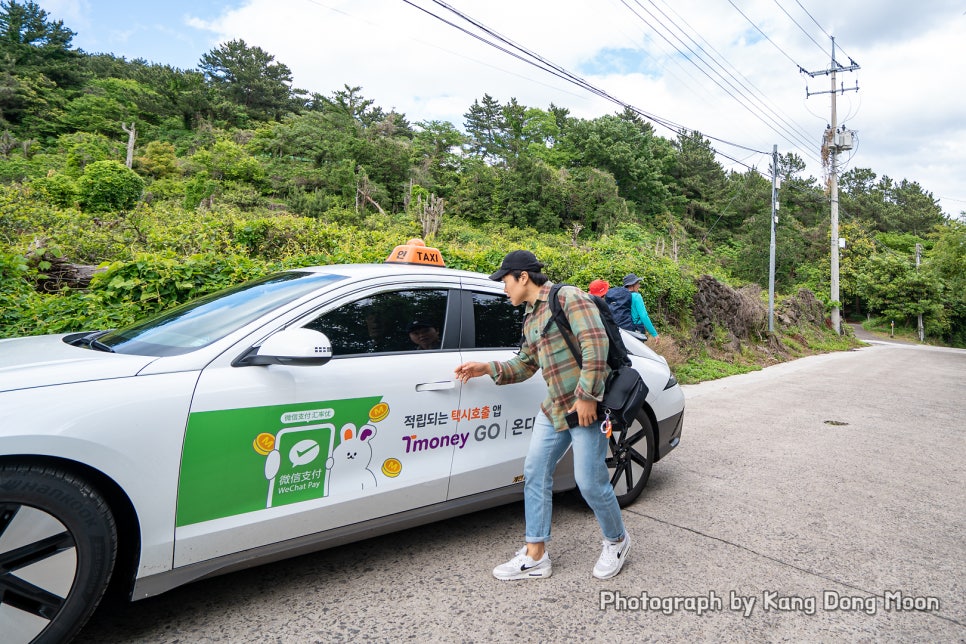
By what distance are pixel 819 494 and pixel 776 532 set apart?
1.08 metres

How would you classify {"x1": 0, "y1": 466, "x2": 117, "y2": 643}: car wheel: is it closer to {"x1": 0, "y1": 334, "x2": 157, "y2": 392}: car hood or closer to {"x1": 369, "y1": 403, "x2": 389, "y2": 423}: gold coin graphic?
{"x1": 0, "y1": 334, "x2": 157, "y2": 392}: car hood

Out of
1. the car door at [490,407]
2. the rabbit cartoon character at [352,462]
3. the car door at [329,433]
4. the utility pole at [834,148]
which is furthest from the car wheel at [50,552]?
the utility pole at [834,148]

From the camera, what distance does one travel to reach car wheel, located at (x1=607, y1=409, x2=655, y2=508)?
12.0ft

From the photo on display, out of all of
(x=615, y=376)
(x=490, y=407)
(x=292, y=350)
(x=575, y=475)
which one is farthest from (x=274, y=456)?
(x=615, y=376)

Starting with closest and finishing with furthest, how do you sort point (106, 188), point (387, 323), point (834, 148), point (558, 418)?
point (558, 418) < point (387, 323) < point (106, 188) < point (834, 148)

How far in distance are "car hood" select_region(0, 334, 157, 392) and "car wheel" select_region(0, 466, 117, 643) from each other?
1.06 ft

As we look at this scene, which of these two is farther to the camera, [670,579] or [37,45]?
[37,45]

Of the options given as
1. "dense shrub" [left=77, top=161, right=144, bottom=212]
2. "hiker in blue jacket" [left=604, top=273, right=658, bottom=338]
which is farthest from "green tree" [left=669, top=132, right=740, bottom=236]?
"hiker in blue jacket" [left=604, top=273, right=658, bottom=338]

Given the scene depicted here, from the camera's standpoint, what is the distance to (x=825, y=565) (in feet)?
9.86

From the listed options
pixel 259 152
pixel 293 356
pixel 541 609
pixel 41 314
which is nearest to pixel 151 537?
pixel 293 356

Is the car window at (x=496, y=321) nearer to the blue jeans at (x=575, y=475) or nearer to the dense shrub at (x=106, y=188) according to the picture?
the blue jeans at (x=575, y=475)

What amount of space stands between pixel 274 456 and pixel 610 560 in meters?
1.83

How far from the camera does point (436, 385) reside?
2797 millimetres

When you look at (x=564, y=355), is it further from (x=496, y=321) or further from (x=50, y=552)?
(x=50, y=552)
